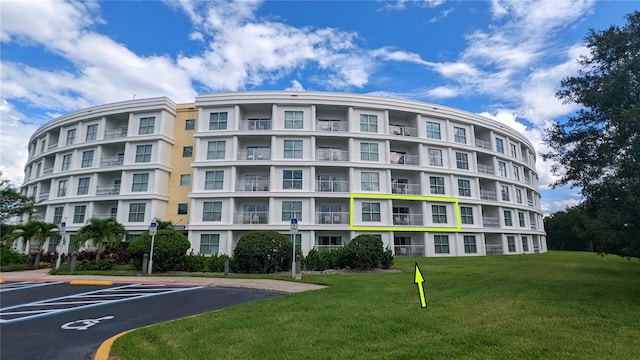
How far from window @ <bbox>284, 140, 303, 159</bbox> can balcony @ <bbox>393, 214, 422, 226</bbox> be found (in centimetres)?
1012

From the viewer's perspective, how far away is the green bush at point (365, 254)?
17.2 meters

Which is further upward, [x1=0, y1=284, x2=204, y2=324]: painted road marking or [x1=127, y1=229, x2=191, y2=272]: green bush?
[x1=127, y1=229, x2=191, y2=272]: green bush

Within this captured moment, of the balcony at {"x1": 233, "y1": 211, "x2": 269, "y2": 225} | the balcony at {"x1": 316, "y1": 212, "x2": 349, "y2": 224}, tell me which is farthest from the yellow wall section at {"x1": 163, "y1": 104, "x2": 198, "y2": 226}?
the balcony at {"x1": 316, "y1": 212, "x2": 349, "y2": 224}

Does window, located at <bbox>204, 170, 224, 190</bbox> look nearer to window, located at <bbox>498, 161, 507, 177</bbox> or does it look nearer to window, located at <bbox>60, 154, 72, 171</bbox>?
window, located at <bbox>60, 154, 72, 171</bbox>

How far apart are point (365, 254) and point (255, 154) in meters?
16.8

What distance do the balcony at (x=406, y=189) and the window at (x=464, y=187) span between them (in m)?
4.32

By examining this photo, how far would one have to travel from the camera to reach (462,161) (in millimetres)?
32781

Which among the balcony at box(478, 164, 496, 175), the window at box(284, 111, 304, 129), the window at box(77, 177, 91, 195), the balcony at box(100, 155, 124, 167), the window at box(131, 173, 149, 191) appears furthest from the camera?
the balcony at box(478, 164, 496, 175)

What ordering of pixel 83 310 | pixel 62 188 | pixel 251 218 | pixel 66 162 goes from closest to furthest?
pixel 83 310
pixel 251 218
pixel 62 188
pixel 66 162

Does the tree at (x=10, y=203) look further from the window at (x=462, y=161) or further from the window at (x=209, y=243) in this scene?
the window at (x=462, y=161)

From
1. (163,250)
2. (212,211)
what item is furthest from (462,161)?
(163,250)

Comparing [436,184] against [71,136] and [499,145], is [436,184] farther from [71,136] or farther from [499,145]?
[71,136]

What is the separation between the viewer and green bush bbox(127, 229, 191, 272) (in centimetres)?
1795

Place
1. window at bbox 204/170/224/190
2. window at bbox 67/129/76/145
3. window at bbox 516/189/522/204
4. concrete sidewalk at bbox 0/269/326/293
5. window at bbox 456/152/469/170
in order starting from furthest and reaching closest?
1. window at bbox 516/189/522/204
2. window at bbox 67/129/76/145
3. window at bbox 456/152/469/170
4. window at bbox 204/170/224/190
5. concrete sidewalk at bbox 0/269/326/293
